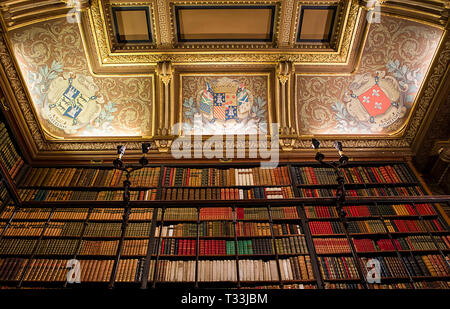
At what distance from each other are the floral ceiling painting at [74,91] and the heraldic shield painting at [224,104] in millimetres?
654

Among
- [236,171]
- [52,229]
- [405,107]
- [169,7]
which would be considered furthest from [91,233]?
[405,107]

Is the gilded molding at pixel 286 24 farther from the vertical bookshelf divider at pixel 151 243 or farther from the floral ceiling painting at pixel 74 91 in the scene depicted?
the vertical bookshelf divider at pixel 151 243

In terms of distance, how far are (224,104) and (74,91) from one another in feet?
7.83

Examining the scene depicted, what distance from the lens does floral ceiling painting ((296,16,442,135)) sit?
183 inches

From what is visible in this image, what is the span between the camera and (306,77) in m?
5.07

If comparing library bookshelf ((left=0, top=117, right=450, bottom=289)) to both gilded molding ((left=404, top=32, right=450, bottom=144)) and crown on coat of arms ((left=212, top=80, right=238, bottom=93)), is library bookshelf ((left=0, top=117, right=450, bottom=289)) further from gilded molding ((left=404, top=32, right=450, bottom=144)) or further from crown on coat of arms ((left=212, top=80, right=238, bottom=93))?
crown on coat of arms ((left=212, top=80, right=238, bottom=93))

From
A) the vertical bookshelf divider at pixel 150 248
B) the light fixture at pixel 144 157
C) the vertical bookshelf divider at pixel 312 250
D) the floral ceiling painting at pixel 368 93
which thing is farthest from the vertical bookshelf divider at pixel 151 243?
the floral ceiling painting at pixel 368 93

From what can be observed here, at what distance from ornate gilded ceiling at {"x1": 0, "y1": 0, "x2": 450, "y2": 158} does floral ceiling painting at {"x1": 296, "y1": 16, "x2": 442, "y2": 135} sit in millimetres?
16

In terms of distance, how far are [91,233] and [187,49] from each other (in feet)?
9.95

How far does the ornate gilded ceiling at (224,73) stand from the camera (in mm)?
4391

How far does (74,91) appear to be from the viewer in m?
4.84

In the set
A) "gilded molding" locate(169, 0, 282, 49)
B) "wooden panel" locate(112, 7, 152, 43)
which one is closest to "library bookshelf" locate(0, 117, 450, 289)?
"gilded molding" locate(169, 0, 282, 49)

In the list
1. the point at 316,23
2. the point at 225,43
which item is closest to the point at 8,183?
the point at 225,43

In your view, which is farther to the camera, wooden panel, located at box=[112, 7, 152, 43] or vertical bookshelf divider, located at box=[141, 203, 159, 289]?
wooden panel, located at box=[112, 7, 152, 43]
